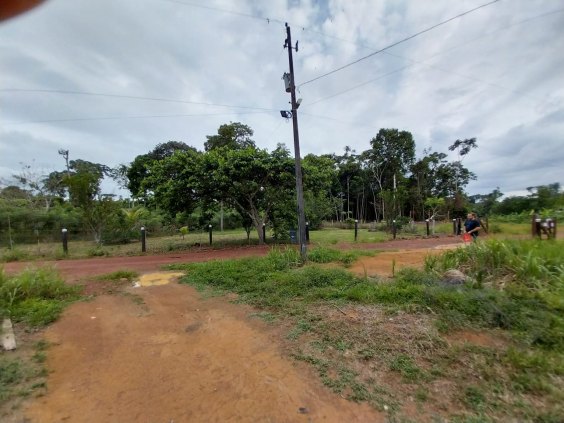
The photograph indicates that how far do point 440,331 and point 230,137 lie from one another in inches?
839

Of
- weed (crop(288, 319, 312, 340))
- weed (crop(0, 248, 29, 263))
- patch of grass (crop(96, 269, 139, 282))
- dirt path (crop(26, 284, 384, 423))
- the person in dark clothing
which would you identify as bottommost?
dirt path (crop(26, 284, 384, 423))

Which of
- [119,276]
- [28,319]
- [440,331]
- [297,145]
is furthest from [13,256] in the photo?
[440,331]

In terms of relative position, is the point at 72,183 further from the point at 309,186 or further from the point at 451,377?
the point at 451,377

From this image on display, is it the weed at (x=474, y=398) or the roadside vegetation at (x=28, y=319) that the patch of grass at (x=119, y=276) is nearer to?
the roadside vegetation at (x=28, y=319)

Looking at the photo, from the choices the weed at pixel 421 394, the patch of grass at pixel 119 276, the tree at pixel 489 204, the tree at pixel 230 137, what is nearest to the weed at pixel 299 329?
the weed at pixel 421 394

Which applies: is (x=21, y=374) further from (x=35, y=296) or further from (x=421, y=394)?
(x=421, y=394)

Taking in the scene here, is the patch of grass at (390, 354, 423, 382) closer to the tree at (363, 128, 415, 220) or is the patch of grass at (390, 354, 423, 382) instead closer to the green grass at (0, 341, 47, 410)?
the green grass at (0, 341, 47, 410)

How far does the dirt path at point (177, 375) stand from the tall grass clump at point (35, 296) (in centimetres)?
32

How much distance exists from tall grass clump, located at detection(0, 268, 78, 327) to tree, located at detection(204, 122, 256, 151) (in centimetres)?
1738

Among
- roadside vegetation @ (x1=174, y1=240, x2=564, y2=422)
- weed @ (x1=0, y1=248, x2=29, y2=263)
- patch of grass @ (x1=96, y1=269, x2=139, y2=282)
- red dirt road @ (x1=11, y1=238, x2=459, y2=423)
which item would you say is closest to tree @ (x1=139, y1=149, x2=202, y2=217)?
weed @ (x1=0, y1=248, x2=29, y2=263)

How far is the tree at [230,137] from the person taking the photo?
899 inches

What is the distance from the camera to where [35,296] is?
5152 millimetres

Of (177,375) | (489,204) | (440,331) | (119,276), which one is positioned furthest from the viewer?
(489,204)

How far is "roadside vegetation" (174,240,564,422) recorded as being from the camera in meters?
2.35
